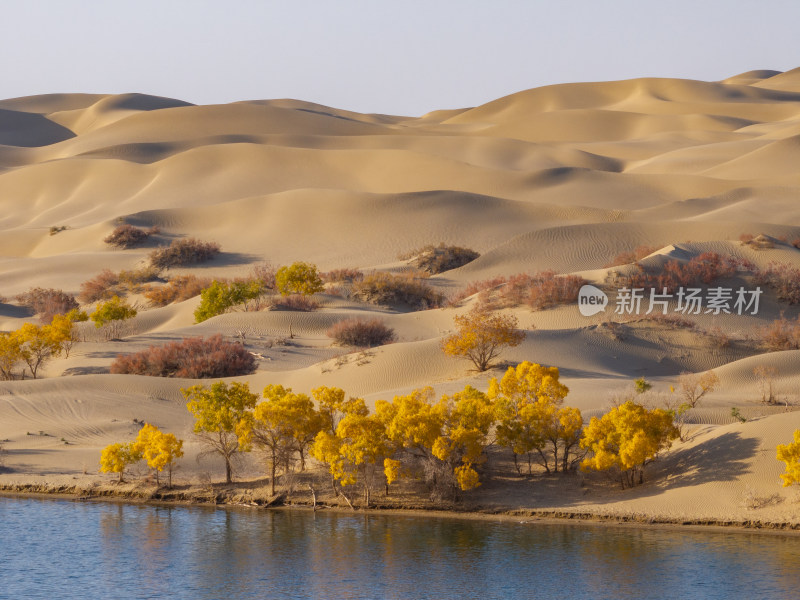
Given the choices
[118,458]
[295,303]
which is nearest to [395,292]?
[295,303]

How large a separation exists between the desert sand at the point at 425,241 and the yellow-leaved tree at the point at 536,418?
2.94 ft

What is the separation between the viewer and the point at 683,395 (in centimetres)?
2784

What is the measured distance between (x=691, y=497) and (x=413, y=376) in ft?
37.2

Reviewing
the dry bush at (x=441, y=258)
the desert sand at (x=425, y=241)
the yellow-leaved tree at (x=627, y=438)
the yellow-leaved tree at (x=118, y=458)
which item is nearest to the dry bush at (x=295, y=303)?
the desert sand at (x=425, y=241)

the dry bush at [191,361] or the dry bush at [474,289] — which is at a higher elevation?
the dry bush at [474,289]

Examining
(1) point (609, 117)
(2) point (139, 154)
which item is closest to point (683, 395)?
(2) point (139, 154)

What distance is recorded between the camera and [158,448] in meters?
24.2

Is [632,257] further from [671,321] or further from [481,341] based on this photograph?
[481,341]

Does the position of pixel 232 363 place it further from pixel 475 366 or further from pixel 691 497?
pixel 691 497

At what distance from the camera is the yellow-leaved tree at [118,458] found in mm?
24516

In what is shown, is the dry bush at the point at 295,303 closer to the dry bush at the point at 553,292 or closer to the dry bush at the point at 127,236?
the dry bush at the point at 553,292

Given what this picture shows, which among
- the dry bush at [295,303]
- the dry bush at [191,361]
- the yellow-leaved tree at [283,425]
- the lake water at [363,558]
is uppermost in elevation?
the dry bush at [295,303]

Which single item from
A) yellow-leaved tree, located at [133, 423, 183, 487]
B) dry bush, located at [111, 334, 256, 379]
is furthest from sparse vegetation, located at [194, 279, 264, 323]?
yellow-leaved tree, located at [133, 423, 183, 487]

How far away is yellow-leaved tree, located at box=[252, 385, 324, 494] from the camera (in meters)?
23.5
